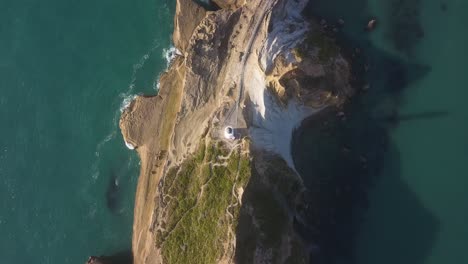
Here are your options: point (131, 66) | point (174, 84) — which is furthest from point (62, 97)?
point (174, 84)

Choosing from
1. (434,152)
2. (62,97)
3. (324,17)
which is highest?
(324,17)

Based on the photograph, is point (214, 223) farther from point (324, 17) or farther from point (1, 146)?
point (1, 146)

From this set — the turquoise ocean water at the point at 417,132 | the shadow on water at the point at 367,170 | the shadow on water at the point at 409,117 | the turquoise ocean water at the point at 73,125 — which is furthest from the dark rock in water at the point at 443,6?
the turquoise ocean water at the point at 73,125

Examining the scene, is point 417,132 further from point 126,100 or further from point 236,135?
point 126,100

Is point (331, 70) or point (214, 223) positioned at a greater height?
point (331, 70)

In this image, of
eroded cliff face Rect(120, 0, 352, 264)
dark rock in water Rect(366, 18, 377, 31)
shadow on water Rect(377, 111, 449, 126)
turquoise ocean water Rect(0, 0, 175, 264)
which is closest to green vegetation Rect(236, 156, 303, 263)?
eroded cliff face Rect(120, 0, 352, 264)

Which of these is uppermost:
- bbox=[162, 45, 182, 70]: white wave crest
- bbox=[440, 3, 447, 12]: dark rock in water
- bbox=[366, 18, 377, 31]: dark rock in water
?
bbox=[440, 3, 447, 12]: dark rock in water

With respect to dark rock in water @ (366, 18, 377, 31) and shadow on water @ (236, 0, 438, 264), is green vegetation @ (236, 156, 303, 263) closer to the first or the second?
shadow on water @ (236, 0, 438, 264)
